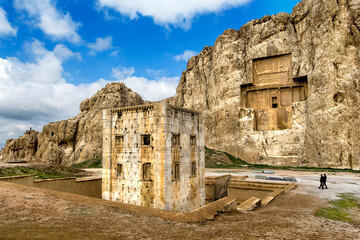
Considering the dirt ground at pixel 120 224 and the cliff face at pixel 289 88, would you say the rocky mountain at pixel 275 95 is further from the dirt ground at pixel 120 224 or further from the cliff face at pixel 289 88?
the dirt ground at pixel 120 224

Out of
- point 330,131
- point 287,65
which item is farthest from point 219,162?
point 287,65

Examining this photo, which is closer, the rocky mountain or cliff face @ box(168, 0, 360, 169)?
cliff face @ box(168, 0, 360, 169)

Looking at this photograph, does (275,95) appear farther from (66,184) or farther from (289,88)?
(66,184)

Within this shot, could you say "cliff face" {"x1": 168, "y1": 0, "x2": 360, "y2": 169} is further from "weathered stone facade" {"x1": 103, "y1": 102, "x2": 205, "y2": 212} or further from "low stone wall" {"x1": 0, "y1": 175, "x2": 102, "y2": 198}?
"low stone wall" {"x1": 0, "y1": 175, "x2": 102, "y2": 198}

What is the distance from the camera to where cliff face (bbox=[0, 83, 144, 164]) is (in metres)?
50.9

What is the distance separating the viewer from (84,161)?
47688 mm

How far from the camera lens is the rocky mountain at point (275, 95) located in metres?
33.0

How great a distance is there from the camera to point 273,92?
43.0 meters

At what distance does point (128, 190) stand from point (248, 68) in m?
36.6

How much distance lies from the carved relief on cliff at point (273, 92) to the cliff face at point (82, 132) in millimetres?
27123

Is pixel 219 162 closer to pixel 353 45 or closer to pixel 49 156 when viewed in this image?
pixel 353 45

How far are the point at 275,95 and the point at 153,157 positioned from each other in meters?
34.9

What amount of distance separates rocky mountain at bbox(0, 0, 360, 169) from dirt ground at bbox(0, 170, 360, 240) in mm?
27653

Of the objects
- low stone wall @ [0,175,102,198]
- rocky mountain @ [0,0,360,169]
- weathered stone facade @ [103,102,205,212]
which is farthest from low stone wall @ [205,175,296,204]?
rocky mountain @ [0,0,360,169]
